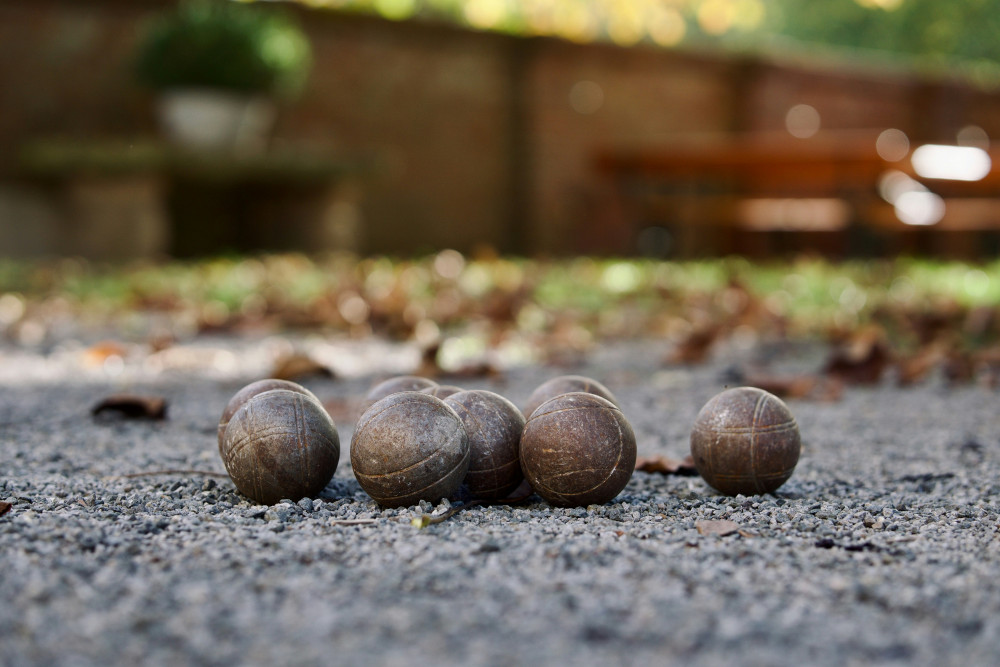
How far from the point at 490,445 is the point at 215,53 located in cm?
836

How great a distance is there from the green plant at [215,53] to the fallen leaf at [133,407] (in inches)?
269

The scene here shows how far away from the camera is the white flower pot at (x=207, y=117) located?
10195 millimetres

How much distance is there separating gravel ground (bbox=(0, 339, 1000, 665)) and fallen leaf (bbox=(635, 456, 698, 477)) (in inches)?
1.6

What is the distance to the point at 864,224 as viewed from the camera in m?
12.1

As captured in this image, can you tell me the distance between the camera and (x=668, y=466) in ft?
10.1

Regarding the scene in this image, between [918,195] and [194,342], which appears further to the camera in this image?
[918,195]

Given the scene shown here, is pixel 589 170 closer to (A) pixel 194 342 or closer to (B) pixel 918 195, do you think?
(B) pixel 918 195

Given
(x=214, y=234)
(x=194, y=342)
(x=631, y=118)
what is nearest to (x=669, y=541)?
(x=194, y=342)

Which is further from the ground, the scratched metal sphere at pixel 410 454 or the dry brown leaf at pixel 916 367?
the scratched metal sphere at pixel 410 454

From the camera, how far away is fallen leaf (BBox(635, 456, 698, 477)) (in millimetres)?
3062

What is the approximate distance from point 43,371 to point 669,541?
3584 millimetres

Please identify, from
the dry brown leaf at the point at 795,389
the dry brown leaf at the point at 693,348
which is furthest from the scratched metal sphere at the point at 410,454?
the dry brown leaf at the point at 693,348

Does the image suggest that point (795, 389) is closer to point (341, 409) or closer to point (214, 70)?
point (341, 409)

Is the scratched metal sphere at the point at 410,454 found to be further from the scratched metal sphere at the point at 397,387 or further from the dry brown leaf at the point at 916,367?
the dry brown leaf at the point at 916,367
